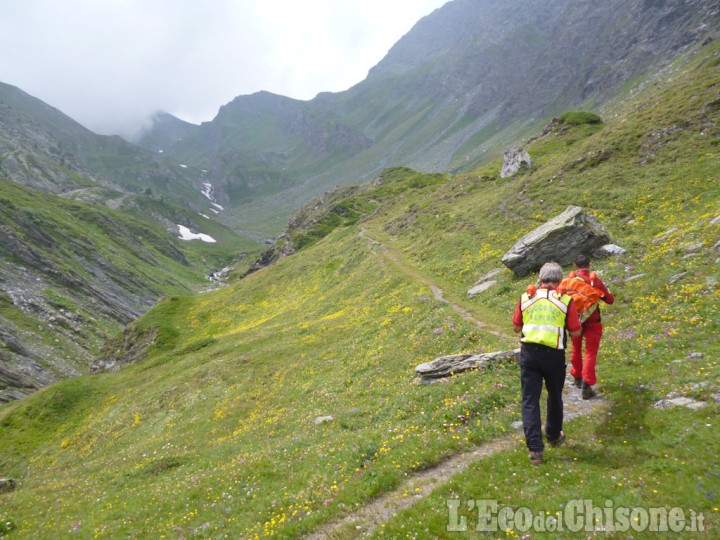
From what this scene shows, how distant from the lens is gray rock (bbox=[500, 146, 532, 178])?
→ 61781mm

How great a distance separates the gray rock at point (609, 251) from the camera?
25525mm

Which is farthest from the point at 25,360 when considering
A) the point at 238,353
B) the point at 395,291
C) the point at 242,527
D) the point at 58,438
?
the point at 242,527

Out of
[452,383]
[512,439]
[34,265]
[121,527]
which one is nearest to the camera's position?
[512,439]

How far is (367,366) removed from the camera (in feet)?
81.3

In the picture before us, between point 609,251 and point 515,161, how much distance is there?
4297 centimetres

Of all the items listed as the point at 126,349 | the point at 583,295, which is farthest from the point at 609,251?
the point at 126,349

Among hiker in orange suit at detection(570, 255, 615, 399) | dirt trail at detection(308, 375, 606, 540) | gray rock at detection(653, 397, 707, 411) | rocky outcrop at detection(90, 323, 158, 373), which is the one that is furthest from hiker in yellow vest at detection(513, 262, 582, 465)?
rocky outcrop at detection(90, 323, 158, 373)

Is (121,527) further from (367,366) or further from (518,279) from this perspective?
(518,279)

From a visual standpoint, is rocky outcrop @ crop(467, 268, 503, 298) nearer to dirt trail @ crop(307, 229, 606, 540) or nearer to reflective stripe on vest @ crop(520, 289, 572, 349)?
dirt trail @ crop(307, 229, 606, 540)

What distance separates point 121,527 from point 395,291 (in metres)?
28.1

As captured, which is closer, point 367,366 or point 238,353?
point 367,366

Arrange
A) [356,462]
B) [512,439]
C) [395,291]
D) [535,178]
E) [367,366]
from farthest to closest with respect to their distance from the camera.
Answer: [535,178], [395,291], [367,366], [356,462], [512,439]

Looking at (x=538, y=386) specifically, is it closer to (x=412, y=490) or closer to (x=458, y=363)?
(x=412, y=490)

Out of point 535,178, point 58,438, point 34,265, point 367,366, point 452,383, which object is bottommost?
point 58,438
